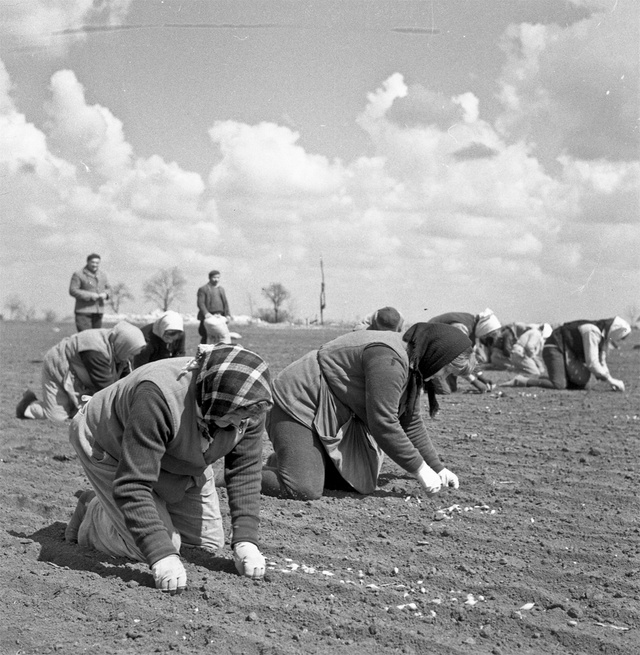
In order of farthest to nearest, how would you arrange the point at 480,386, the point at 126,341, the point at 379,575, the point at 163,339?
the point at 480,386
the point at 163,339
the point at 126,341
the point at 379,575

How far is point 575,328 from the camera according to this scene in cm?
997

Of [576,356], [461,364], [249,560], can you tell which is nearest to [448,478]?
[461,364]

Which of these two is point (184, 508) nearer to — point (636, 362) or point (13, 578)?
point (13, 578)

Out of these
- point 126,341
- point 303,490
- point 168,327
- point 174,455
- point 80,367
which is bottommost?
point 303,490

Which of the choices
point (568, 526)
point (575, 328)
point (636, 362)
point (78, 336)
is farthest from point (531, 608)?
point (636, 362)

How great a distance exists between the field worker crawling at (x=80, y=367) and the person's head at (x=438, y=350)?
314 centimetres

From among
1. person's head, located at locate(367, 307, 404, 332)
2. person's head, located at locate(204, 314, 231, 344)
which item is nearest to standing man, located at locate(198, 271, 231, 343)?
person's head, located at locate(204, 314, 231, 344)

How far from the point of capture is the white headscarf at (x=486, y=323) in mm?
9859

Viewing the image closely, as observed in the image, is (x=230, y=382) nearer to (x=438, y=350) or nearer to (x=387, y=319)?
(x=438, y=350)

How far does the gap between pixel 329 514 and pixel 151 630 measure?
1.56 meters

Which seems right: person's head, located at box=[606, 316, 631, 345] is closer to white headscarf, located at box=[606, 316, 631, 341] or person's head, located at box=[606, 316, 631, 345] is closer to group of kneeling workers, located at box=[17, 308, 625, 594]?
white headscarf, located at box=[606, 316, 631, 341]

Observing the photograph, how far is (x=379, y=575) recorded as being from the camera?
3598mm

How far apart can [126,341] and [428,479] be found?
3245 mm

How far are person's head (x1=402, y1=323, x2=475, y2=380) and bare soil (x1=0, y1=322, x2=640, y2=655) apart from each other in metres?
0.77
